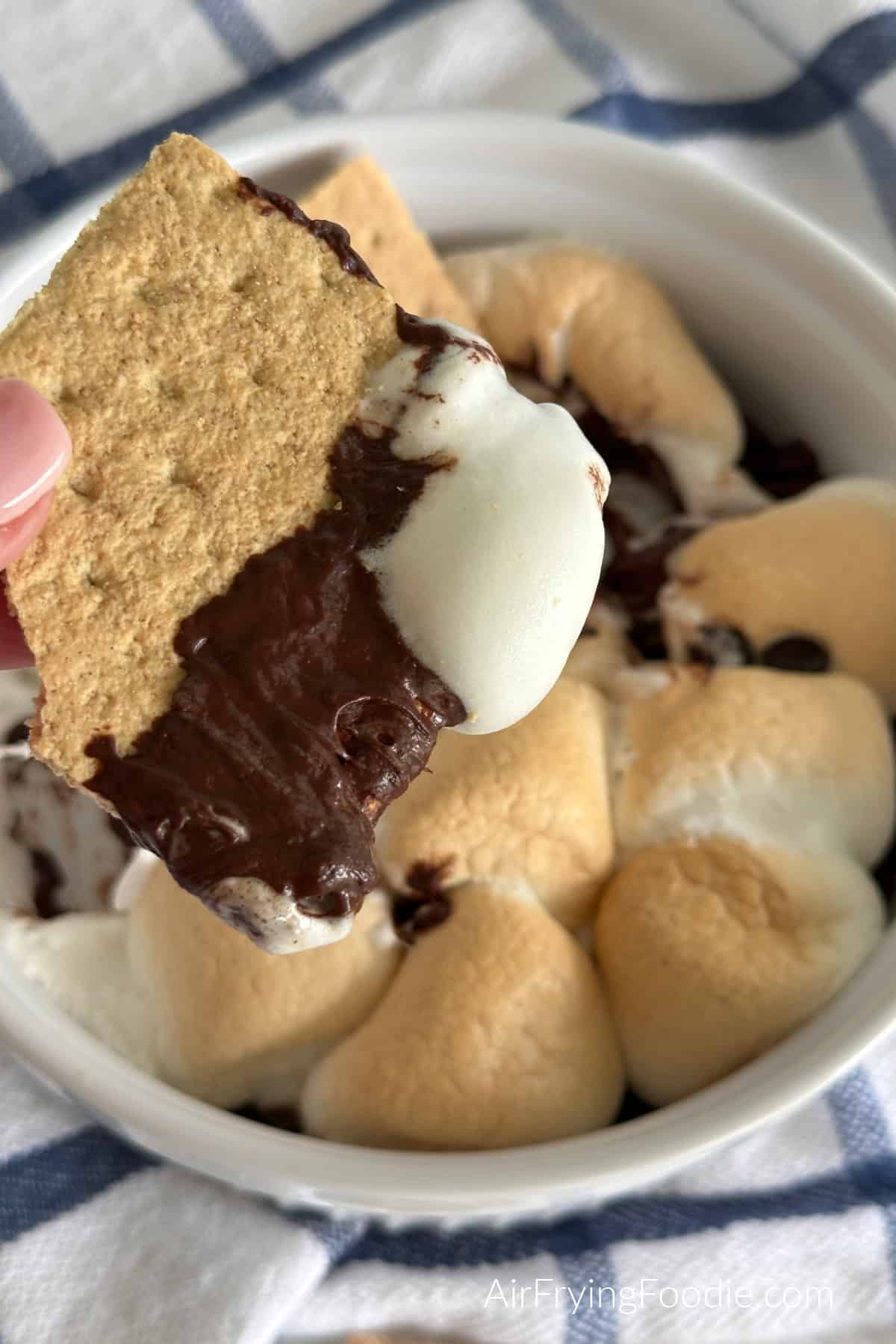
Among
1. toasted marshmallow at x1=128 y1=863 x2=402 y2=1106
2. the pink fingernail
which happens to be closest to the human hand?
the pink fingernail

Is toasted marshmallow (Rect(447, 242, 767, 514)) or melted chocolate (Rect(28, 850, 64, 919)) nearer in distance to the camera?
melted chocolate (Rect(28, 850, 64, 919))

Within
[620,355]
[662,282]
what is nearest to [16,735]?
[620,355]

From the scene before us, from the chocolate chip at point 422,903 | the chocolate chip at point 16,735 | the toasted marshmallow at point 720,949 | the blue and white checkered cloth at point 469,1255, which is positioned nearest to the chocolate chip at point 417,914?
the chocolate chip at point 422,903

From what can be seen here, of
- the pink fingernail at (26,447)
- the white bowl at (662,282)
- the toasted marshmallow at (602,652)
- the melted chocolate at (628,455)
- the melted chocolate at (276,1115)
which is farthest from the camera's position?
the melted chocolate at (628,455)

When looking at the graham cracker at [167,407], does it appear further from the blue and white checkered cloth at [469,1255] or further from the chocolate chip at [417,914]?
the blue and white checkered cloth at [469,1255]

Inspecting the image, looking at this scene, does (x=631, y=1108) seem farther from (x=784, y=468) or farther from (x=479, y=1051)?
(x=784, y=468)

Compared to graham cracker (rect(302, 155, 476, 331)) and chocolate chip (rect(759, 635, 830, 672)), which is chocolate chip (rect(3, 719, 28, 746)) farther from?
chocolate chip (rect(759, 635, 830, 672))
